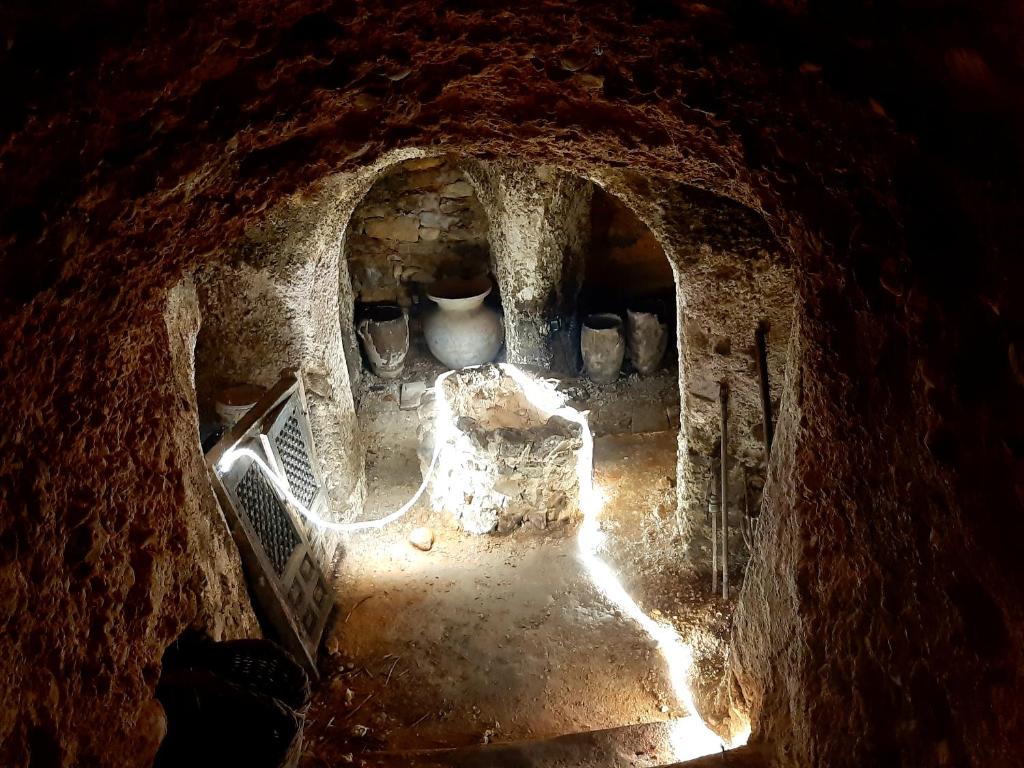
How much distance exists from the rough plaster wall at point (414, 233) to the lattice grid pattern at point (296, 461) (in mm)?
3309

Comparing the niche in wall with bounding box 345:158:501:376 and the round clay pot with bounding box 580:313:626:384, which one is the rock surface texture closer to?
the round clay pot with bounding box 580:313:626:384

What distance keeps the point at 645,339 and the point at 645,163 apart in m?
4.82

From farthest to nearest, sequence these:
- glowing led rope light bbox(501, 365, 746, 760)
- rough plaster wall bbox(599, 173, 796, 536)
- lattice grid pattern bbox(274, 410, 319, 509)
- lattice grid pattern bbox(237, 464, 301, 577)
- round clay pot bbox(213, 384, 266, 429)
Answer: round clay pot bbox(213, 384, 266, 429) → lattice grid pattern bbox(274, 410, 319, 509) → lattice grid pattern bbox(237, 464, 301, 577) → rough plaster wall bbox(599, 173, 796, 536) → glowing led rope light bbox(501, 365, 746, 760)

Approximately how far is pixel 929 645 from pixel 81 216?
183 cm

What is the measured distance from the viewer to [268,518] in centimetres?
371

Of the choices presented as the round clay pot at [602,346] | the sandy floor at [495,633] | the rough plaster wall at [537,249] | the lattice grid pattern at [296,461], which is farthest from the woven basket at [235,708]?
the round clay pot at [602,346]

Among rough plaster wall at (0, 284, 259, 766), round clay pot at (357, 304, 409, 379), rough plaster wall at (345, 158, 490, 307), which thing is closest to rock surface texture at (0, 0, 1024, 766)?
rough plaster wall at (0, 284, 259, 766)

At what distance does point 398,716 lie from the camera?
355 centimetres

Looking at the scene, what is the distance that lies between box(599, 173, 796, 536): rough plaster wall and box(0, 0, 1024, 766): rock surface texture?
115cm

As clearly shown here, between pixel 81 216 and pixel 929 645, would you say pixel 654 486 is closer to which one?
pixel 929 645

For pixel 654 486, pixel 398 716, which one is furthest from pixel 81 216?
pixel 654 486

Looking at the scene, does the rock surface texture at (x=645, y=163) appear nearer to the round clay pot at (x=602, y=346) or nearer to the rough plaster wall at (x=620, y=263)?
the round clay pot at (x=602, y=346)

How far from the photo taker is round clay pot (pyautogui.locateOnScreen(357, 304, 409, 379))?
6.95 metres

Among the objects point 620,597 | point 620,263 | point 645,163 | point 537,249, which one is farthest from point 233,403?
point 620,263
